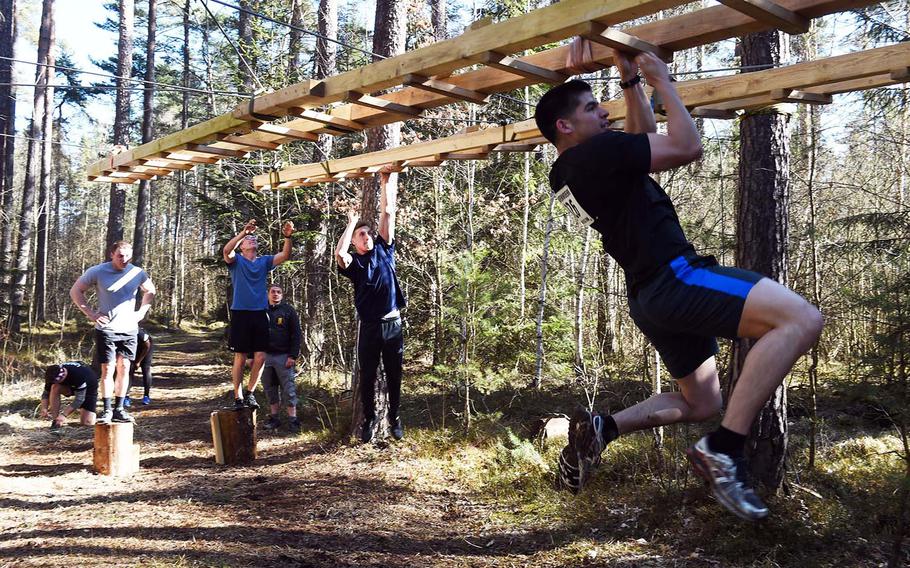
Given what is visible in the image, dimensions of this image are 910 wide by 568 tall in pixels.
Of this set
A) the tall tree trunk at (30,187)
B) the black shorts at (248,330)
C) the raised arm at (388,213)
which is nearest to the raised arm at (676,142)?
the raised arm at (388,213)

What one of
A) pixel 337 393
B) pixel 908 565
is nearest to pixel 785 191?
pixel 908 565

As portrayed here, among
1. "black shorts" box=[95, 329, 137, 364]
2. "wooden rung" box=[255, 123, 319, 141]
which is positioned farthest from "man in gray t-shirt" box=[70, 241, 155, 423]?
"wooden rung" box=[255, 123, 319, 141]

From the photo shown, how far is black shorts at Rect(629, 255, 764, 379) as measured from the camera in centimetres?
257

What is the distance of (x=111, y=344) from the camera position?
7559 mm

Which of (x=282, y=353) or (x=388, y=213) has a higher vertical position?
(x=388, y=213)

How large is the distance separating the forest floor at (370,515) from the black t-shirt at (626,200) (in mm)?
2800

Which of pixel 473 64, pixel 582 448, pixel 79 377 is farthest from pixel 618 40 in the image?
pixel 79 377

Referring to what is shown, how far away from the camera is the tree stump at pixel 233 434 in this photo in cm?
731

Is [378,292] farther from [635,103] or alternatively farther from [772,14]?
[772,14]

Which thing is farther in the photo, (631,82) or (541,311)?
(541,311)

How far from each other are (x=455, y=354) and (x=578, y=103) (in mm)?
6754

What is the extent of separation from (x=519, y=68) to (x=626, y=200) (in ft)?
3.02

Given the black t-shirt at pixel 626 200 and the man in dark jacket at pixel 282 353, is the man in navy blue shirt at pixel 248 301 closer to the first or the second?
the man in dark jacket at pixel 282 353

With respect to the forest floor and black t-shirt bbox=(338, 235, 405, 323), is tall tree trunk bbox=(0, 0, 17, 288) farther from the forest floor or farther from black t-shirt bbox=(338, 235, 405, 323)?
black t-shirt bbox=(338, 235, 405, 323)
